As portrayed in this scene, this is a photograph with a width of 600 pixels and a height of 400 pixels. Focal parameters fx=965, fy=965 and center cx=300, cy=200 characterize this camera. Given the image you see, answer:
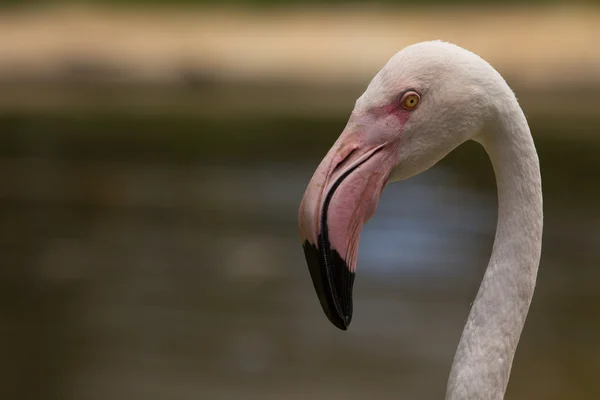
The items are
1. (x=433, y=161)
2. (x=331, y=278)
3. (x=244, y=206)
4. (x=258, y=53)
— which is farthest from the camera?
(x=258, y=53)

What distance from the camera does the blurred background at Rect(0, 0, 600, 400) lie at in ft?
17.5

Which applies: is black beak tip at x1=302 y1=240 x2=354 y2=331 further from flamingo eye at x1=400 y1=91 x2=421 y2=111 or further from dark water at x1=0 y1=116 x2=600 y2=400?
dark water at x1=0 y1=116 x2=600 y2=400

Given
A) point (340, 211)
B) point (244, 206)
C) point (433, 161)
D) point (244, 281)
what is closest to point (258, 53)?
point (244, 206)

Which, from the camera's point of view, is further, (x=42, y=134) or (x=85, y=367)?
(x=42, y=134)

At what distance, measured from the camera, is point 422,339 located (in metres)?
5.62

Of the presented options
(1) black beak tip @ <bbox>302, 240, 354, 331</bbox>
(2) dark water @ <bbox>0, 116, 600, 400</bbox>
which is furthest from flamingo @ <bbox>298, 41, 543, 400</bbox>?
(2) dark water @ <bbox>0, 116, 600, 400</bbox>

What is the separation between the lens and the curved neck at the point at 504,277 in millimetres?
1673

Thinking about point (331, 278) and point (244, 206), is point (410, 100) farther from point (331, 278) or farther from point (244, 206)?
point (244, 206)

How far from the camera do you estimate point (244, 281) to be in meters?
6.70

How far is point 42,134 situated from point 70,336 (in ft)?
21.7

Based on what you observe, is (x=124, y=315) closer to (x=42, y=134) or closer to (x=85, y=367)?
(x=85, y=367)

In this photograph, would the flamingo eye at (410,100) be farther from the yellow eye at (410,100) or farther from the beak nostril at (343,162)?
the beak nostril at (343,162)

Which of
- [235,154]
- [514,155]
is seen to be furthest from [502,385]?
[235,154]

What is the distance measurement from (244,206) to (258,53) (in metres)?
6.93
